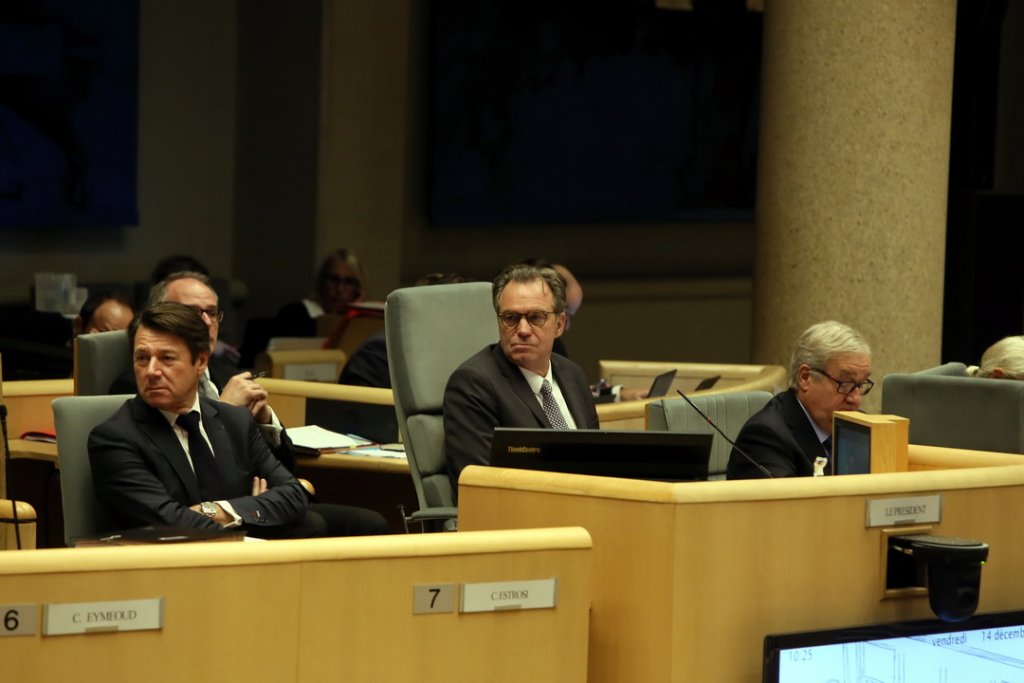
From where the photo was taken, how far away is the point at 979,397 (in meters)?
4.23

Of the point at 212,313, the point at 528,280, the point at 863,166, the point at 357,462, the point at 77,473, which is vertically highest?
the point at 863,166

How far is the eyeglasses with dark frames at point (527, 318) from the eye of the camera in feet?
14.2

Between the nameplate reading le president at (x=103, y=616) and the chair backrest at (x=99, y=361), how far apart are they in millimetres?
2509

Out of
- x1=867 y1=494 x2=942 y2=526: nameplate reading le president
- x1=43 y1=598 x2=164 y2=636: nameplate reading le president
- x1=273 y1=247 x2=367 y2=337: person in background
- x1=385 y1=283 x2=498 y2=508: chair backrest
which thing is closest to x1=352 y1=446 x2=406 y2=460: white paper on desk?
x1=385 y1=283 x2=498 y2=508: chair backrest

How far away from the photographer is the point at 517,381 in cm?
432

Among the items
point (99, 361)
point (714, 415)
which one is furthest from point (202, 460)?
point (714, 415)

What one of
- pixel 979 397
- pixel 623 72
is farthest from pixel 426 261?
pixel 979 397

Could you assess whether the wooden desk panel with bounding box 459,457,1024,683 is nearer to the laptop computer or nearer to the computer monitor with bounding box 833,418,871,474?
the computer monitor with bounding box 833,418,871,474

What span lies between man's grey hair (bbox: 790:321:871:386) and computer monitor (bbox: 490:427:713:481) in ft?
3.67

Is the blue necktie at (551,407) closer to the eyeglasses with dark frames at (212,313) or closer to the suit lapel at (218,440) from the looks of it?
the suit lapel at (218,440)

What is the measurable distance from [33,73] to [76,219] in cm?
78

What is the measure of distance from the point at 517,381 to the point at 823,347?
2.60 feet

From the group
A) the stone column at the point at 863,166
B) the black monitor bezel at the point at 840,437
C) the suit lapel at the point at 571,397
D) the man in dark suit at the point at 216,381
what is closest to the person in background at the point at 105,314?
the man in dark suit at the point at 216,381

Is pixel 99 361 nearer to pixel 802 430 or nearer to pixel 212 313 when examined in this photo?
pixel 212 313
